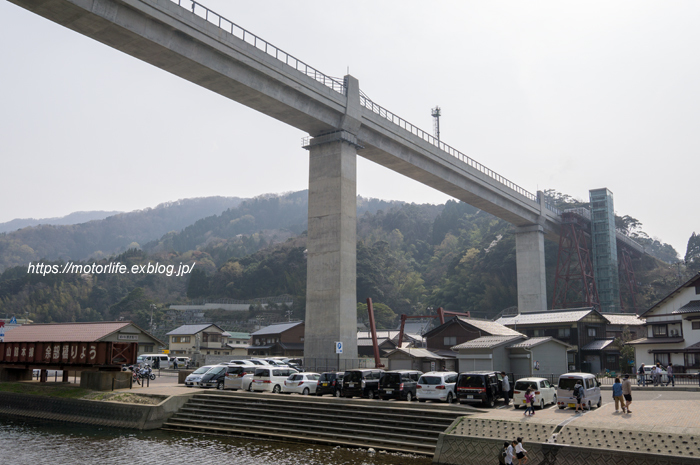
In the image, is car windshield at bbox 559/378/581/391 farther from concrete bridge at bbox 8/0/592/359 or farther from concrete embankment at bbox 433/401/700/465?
concrete bridge at bbox 8/0/592/359

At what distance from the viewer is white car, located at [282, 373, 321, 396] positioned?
99.1ft

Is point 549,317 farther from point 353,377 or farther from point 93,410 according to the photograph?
point 93,410

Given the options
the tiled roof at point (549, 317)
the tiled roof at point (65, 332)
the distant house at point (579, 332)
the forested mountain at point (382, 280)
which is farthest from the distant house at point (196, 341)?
the tiled roof at point (65, 332)

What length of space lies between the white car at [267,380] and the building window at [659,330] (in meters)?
33.7

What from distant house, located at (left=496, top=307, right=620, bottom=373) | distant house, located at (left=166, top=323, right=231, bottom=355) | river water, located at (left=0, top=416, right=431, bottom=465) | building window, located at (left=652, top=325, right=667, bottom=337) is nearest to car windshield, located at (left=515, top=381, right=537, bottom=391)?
river water, located at (left=0, top=416, right=431, bottom=465)

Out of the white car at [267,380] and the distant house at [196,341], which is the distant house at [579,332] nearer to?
the white car at [267,380]

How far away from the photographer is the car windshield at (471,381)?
2417cm

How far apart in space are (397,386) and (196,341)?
201 feet

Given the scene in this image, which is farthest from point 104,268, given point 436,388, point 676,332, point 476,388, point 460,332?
point 476,388

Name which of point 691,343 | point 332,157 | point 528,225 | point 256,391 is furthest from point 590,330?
point 256,391

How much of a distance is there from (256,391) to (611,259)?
212 feet

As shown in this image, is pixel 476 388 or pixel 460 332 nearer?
pixel 476 388

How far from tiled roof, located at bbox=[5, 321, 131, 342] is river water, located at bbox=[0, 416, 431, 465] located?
22.6 feet

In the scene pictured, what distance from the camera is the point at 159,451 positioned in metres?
21.2
